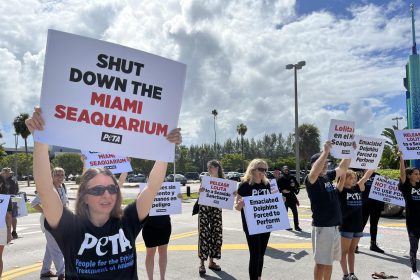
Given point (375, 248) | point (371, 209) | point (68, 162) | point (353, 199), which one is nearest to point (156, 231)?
point (353, 199)

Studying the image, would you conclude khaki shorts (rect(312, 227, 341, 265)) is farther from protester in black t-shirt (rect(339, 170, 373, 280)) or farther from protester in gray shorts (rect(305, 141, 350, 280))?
protester in black t-shirt (rect(339, 170, 373, 280))

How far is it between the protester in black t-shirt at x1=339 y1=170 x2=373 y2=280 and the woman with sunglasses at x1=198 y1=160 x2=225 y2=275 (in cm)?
222

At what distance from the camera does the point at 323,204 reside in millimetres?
5312

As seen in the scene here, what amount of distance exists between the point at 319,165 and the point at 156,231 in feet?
8.84

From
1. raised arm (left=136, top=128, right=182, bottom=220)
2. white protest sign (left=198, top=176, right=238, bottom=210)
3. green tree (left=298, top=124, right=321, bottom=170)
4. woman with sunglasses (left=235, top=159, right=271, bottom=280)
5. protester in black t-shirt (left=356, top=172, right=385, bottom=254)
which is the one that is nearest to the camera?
raised arm (left=136, top=128, right=182, bottom=220)

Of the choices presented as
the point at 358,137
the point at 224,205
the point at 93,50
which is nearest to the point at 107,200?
the point at 93,50

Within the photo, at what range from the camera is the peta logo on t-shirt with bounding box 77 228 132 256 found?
8.68 feet

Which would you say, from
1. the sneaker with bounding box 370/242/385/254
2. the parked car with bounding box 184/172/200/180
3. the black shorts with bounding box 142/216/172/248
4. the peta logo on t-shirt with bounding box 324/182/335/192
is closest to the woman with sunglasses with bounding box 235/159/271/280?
the peta logo on t-shirt with bounding box 324/182/335/192

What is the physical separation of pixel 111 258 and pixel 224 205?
454cm

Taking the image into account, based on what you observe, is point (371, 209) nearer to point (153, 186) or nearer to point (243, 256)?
point (243, 256)

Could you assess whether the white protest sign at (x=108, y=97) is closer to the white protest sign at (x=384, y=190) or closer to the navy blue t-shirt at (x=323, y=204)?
the navy blue t-shirt at (x=323, y=204)

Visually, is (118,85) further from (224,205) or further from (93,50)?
(224,205)

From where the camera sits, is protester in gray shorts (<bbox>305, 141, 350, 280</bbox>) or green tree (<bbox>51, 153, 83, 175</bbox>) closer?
protester in gray shorts (<bbox>305, 141, 350, 280</bbox>)

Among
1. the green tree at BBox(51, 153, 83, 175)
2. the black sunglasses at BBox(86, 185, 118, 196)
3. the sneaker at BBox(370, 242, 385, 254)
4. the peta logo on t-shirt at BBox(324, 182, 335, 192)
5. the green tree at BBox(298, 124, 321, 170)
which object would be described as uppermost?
the green tree at BBox(298, 124, 321, 170)
